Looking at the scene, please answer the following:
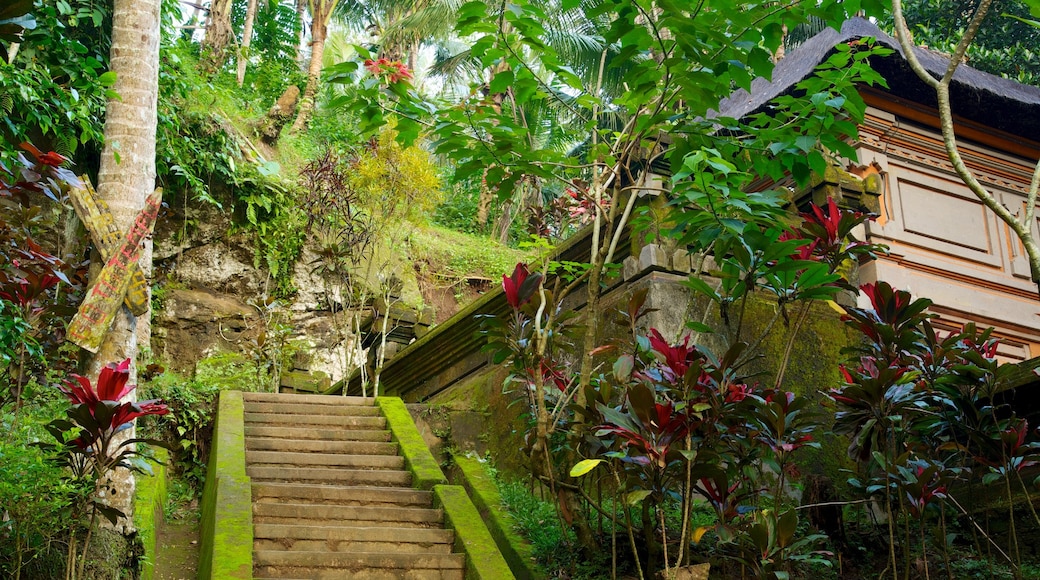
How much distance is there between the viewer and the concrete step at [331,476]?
620cm

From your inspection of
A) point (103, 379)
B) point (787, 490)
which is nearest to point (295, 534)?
point (103, 379)

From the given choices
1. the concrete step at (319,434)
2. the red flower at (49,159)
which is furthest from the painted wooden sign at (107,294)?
the concrete step at (319,434)

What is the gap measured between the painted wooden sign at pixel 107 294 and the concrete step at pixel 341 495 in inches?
56.8

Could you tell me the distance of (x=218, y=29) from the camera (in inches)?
597

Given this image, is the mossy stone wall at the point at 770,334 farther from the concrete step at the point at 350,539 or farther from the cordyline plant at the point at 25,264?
the cordyline plant at the point at 25,264

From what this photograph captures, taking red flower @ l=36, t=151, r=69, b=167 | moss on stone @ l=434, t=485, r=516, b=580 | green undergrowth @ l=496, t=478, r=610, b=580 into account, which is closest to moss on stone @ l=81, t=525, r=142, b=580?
moss on stone @ l=434, t=485, r=516, b=580

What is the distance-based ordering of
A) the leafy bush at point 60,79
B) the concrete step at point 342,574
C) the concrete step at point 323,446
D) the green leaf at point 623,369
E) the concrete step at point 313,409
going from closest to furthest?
1. the green leaf at point 623,369
2. the concrete step at point 342,574
3. the concrete step at point 323,446
4. the leafy bush at point 60,79
5. the concrete step at point 313,409

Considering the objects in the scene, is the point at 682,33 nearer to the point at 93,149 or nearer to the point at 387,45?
the point at 93,149

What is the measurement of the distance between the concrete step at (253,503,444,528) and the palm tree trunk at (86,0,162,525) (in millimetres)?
888

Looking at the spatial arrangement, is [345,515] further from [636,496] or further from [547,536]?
[636,496]

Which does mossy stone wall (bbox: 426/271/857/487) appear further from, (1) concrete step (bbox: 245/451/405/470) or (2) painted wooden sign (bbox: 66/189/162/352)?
(2) painted wooden sign (bbox: 66/189/162/352)

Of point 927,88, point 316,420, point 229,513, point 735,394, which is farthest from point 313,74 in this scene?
point 735,394

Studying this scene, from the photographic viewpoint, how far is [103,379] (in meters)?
4.33

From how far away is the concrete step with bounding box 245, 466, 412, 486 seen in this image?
20.4 ft
